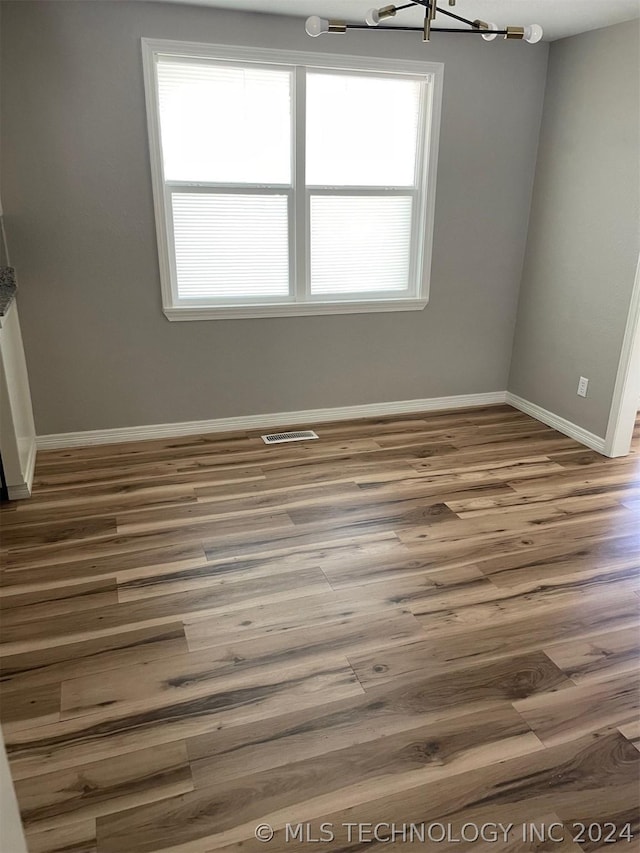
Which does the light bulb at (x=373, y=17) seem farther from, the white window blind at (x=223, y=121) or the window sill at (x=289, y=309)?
the window sill at (x=289, y=309)

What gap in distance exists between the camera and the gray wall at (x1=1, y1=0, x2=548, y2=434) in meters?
3.26

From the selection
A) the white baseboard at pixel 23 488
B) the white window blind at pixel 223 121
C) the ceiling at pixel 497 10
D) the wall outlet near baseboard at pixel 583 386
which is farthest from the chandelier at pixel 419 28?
the white baseboard at pixel 23 488

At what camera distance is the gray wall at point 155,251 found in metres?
3.26

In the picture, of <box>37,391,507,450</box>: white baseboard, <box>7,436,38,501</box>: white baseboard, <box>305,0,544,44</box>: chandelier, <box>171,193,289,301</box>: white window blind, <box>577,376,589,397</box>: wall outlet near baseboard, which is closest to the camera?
<box>305,0,544,44</box>: chandelier

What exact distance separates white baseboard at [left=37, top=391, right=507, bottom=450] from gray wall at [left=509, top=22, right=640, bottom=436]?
600 millimetres

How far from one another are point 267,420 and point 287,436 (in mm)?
230

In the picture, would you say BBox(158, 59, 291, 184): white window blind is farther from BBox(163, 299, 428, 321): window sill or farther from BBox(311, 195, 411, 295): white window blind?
A: BBox(163, 299, 428, 321): window sill

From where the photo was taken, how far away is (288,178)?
3.81 metres

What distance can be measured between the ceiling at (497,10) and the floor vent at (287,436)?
2.45m

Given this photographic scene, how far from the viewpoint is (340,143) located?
3.85m

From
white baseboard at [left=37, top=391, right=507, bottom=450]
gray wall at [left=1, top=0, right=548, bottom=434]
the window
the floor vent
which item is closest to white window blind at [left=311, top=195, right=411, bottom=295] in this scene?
the window

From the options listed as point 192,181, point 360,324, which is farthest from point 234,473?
point 192,181

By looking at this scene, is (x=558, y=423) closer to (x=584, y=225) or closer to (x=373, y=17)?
(x=584, y=225)

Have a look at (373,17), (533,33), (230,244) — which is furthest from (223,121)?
(533,33)
